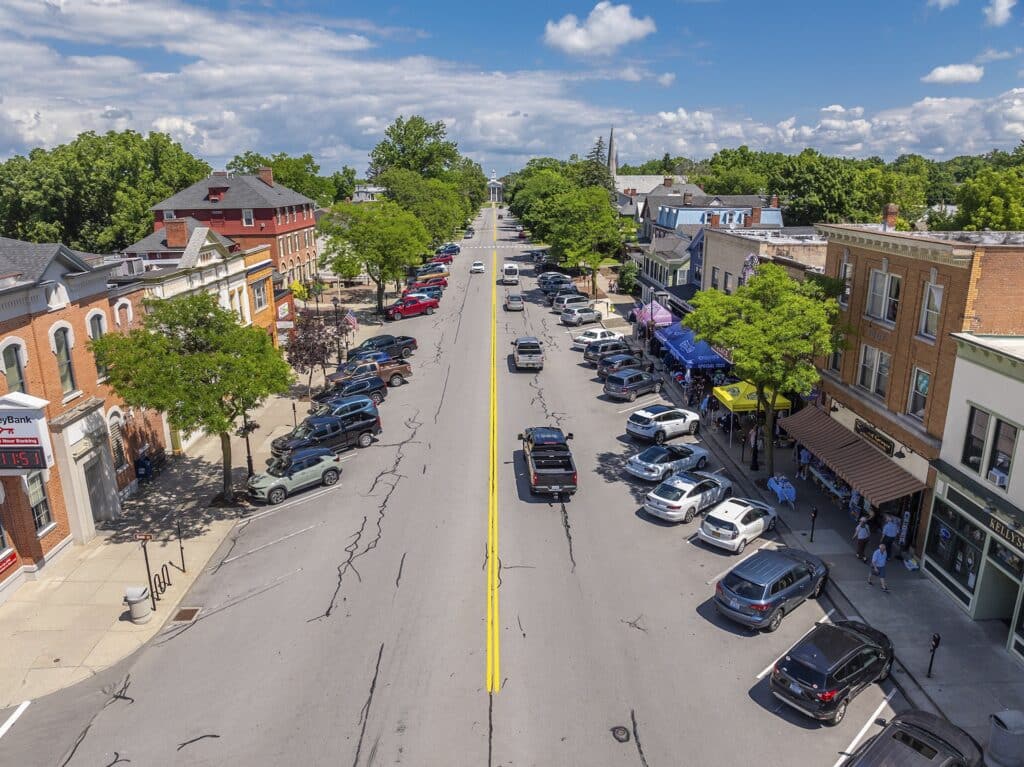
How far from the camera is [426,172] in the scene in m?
128

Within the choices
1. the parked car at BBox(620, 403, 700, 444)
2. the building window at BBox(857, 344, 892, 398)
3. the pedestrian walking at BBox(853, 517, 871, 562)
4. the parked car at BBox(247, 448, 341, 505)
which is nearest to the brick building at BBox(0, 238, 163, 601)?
the parked car at BBox(247, 448, 341, 505)

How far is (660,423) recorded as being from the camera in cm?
3108

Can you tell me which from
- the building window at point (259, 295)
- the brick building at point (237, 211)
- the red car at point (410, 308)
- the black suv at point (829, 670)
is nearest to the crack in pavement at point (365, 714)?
the black suv at point (829, 670)

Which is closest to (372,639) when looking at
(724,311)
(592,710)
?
(592,710)

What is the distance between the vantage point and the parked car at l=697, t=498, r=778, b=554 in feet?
71.4

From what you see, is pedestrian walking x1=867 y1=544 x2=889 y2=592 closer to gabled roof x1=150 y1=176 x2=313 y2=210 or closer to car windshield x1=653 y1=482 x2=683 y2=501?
car windshield x1=653 y1=482 x2=683 y2=501

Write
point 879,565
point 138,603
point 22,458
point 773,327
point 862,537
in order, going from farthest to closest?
1. point 773,327
2. point 862,537
3. point 879,565
4. point 22,458
5. point 138,603

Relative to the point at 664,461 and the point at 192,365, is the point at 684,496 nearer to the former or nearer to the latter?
the point at 664,461

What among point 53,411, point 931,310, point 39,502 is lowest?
point 39,502

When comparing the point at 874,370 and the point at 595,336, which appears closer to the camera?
the point at 874,370

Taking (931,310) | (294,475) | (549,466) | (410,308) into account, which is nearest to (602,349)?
(549,466)

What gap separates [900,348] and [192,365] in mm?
22864

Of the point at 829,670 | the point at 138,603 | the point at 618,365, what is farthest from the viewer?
the point at 618,365

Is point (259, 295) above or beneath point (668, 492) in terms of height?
above
